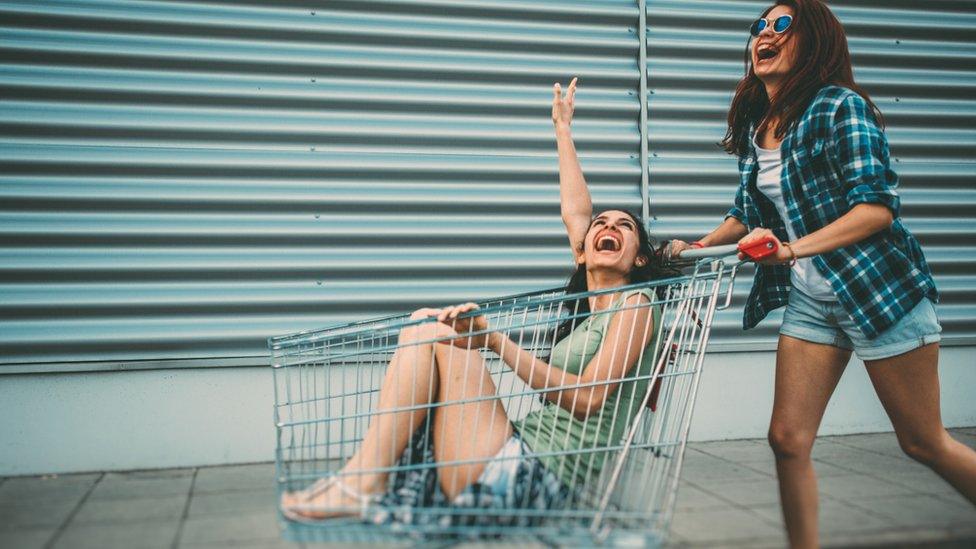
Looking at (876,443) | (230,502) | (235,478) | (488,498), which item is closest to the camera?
(488,498)

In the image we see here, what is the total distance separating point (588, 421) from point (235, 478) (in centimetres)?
224

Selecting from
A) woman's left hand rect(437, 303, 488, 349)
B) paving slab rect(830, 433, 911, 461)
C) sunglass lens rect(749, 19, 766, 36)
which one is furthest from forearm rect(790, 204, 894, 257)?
paving slab rect(830, 433, 911, 461)

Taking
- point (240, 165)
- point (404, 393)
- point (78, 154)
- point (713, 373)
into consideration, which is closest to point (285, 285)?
point (240, 165)

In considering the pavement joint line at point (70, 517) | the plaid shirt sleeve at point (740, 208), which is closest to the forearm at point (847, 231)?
the plaid shirt sleeve at point (740, 208)

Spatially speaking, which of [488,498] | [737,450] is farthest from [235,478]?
[737,450]

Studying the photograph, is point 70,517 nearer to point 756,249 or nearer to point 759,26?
point 756,249

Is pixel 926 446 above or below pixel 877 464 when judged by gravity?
above

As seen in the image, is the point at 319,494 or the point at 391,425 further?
the point at 391,425

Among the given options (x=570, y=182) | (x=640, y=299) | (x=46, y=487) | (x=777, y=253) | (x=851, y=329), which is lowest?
(x=46, y=487)

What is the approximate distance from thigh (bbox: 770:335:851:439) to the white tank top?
19 centimetres

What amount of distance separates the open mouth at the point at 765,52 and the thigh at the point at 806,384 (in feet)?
3.55

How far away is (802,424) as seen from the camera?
2.67 metres

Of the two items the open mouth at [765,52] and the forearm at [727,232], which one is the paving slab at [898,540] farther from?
the open mouth at [765,52]

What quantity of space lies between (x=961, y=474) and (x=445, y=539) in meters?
1.80
